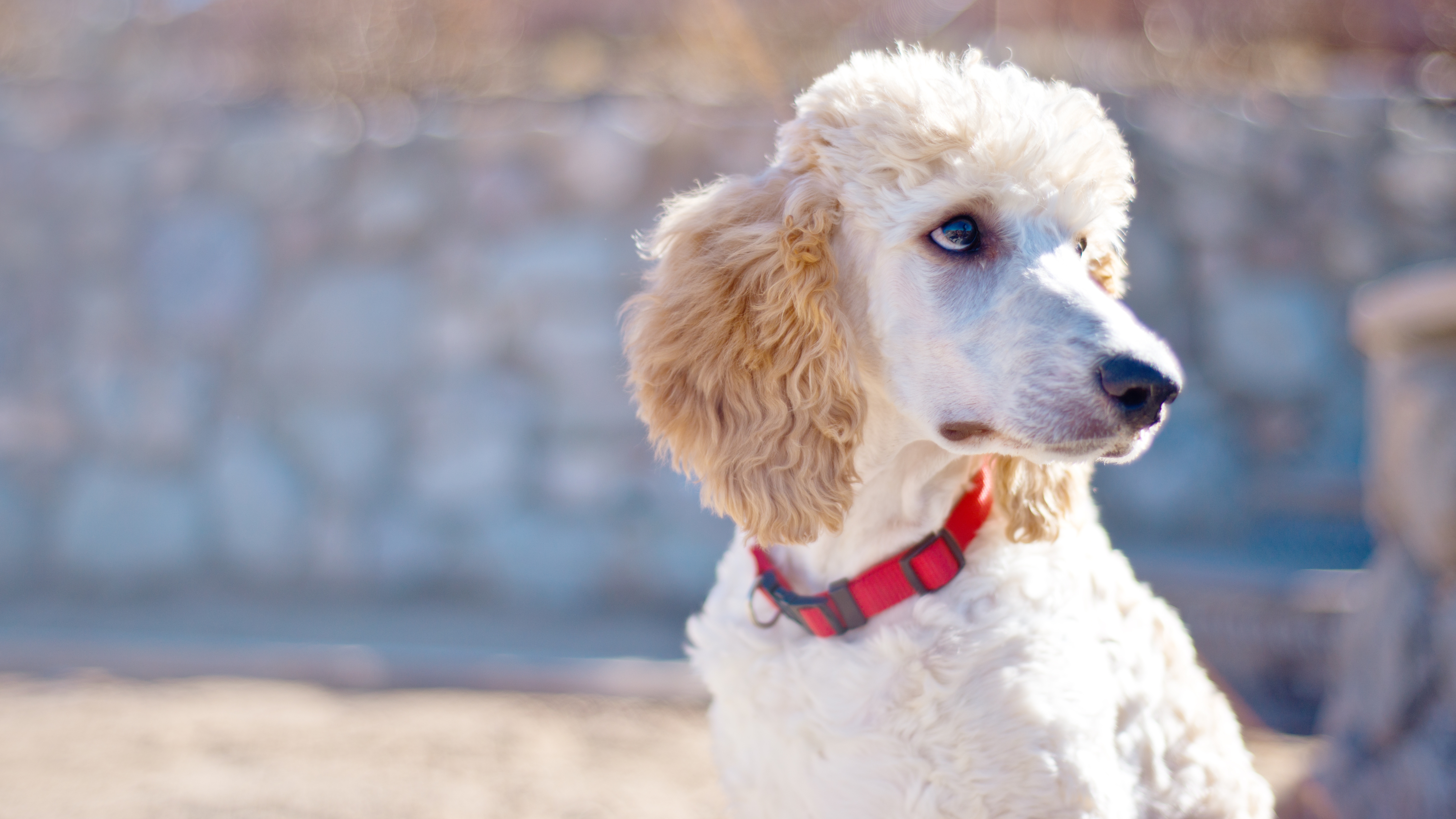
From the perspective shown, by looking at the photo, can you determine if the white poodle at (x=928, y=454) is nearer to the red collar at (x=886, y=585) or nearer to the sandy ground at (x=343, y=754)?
the red collar at (x=886, y=585)

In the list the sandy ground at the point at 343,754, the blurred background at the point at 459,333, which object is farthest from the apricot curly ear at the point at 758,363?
the blurred background at the point at 459,333

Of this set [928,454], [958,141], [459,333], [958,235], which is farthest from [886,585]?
[459,333]

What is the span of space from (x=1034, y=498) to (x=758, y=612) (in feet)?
1.58

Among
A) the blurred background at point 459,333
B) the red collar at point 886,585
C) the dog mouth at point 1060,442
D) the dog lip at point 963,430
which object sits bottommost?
the red collar at point 886,585

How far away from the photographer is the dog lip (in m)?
1.33

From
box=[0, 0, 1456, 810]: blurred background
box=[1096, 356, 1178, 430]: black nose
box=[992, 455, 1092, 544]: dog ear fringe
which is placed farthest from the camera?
box=[0, 0, 1456, 810]: blurred background

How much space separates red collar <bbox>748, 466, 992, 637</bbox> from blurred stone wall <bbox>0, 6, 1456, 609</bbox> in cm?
259

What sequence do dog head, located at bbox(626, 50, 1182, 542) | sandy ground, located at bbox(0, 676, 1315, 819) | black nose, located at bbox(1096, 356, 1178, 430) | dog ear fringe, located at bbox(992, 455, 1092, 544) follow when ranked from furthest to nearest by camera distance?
sandy ground, located at bbox(0, 676, 1315, 819) < dog ear fringe, located at bbox(992, 455, 1092, 544) < dog head, located at bbox(626, 50, 1182, 542) < black nose, located at bbox(1096, 356, 1178, 430)

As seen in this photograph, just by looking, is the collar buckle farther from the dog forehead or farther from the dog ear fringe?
the dog forehead

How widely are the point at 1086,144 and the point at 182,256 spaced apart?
4310 mm

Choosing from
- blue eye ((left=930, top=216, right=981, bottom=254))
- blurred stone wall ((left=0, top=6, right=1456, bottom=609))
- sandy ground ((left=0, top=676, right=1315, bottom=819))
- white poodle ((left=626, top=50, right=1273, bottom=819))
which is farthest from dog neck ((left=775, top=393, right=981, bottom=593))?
blurred stone wall ((left=0, top=6, right=1456, bottom=609))

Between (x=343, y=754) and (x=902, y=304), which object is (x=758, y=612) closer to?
(x=902, y=304)

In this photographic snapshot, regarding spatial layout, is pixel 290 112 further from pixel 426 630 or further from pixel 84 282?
pixel 426 630

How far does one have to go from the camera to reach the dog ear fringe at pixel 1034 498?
140 cm
